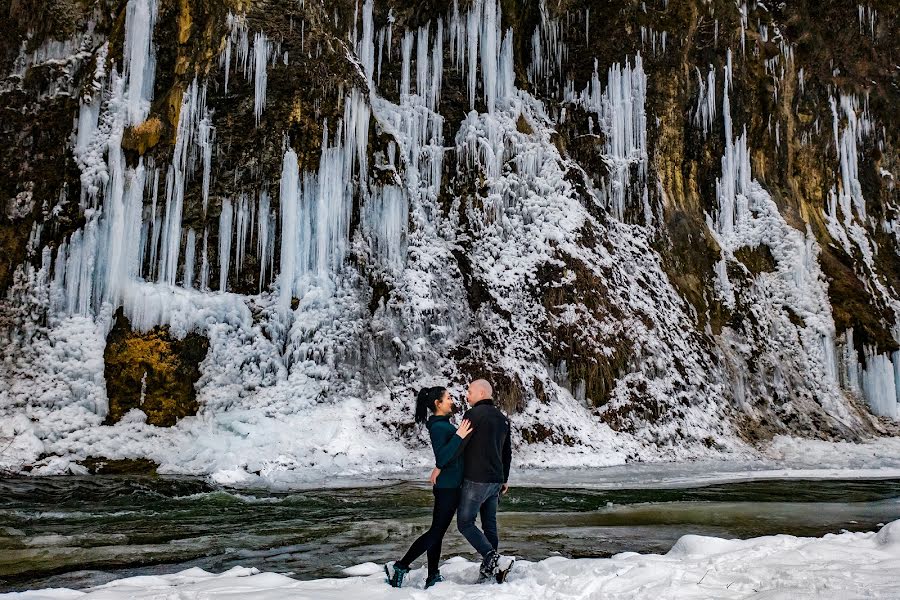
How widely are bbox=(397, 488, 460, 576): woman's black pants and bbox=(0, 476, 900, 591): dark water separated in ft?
3.01

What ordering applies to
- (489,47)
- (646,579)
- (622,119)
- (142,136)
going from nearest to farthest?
(646,579) → (142,136) → (489,47) → (622,119)

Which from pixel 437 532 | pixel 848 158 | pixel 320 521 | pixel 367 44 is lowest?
pixel 320 521

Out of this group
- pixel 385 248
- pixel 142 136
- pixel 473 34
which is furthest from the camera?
pixel 473 34

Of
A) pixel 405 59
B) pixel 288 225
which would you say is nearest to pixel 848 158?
pixel 405 59

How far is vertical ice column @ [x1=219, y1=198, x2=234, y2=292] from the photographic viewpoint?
53.6 ft

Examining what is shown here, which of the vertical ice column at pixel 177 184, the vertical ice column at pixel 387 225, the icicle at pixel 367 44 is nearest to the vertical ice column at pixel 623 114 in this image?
the icicle at pixel 367 44

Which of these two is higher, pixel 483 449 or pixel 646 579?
pixel 483 449

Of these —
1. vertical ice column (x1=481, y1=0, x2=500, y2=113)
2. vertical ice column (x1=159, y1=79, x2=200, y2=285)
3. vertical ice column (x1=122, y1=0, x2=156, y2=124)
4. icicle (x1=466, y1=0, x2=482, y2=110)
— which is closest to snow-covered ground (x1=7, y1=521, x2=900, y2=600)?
vertical ice column (x1=159, y1=79, x2=200, y2=285)

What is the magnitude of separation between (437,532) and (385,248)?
1338 centimetres

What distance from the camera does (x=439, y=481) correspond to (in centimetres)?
452

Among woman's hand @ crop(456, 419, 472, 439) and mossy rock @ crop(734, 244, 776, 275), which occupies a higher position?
mossy rock @ crop(734, 244, 776, 275)

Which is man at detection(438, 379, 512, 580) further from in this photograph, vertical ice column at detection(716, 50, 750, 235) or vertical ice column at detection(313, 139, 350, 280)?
vertical ice column at detection(716, 50, 750, 235)

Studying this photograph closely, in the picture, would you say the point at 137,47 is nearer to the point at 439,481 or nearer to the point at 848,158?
the point at 439,481

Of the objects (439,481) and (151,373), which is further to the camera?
(151,373)
